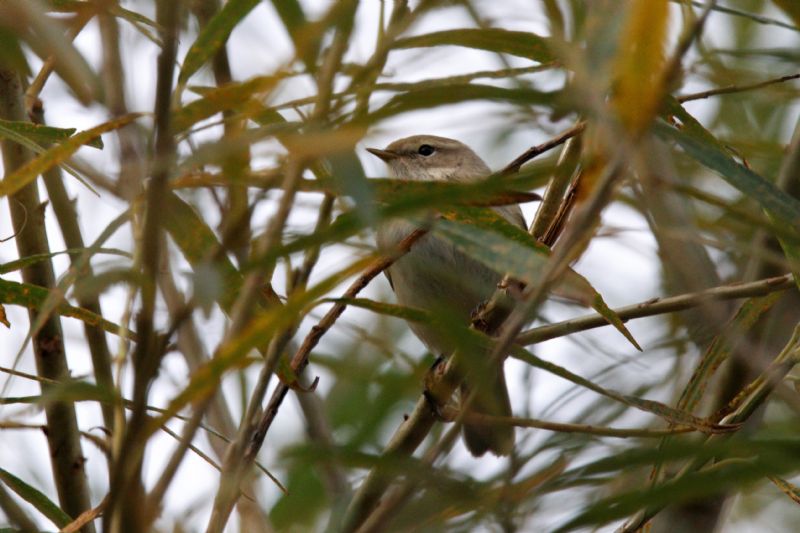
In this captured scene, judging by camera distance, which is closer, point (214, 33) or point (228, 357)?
point (228, 357)

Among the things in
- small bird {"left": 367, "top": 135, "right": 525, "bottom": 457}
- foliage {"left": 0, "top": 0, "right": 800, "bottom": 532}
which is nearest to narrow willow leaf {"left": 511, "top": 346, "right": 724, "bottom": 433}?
foliage {"left": 0, "top": 0, "right": 800, "bottom": 532}

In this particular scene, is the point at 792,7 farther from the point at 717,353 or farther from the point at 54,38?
the point at 54,38

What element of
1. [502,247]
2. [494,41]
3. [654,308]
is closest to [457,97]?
[502,247]

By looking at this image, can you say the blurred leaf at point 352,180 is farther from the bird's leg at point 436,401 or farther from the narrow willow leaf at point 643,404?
the bird's leg at point 436,401

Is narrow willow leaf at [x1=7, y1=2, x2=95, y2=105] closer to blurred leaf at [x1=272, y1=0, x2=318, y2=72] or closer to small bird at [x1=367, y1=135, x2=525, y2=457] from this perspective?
blurred leaf at [x1=272, y1=0, x2=318, y2=72]

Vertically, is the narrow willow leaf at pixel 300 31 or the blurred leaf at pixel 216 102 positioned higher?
the blurred leaf at pixel 216 102

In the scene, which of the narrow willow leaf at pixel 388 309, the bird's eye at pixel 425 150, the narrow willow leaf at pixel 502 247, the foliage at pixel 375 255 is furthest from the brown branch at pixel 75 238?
the bird's eye at pixel 425 150

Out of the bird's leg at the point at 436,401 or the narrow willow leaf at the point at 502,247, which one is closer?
the narrow willow leaf at the point at 502,247

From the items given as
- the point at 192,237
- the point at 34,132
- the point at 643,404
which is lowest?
the point at 643,404
